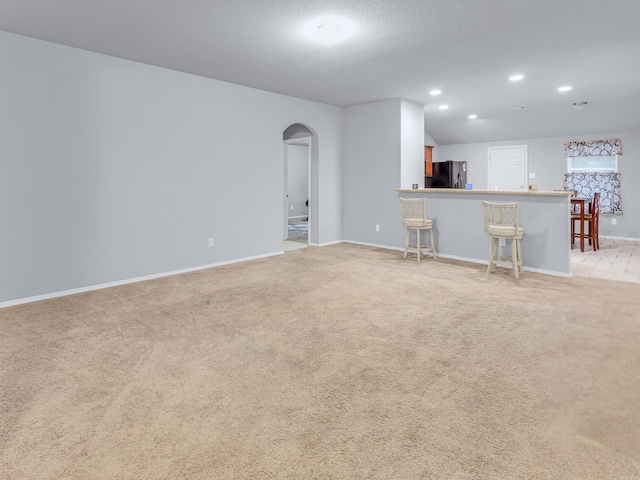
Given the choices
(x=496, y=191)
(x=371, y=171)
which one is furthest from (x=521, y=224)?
(x=371, y=171)

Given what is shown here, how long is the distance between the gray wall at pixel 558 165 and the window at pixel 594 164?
10 cm

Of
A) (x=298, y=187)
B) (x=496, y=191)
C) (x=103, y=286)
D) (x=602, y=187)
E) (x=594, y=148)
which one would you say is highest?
(x=594, y=148)

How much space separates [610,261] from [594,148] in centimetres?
333

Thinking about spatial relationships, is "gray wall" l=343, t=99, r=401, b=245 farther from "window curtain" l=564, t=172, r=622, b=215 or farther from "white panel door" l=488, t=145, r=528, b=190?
"window curtain" l=564, t=172, r=622, b=215

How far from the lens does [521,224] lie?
5.05m

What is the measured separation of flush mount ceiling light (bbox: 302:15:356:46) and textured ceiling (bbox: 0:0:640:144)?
0.08 m

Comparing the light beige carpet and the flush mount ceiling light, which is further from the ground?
the flush mount ceiling light

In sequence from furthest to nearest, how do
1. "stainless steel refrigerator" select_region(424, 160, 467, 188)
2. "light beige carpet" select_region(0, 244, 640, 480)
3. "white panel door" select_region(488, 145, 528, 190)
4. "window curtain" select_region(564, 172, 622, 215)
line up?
"white panel door" select_region(488, 145, 528, 190)
"stainless steel refrigerator" select_region(424, 160, 467, 188)
"window curtain" select_region(564, 172, 622, 215)
"light beige carpet" select_region(0, 244, 640, 480)

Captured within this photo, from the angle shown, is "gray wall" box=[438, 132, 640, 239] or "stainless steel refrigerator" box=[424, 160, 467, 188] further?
"stainless steel refrigerator" box=[424, 160, 467, 188]

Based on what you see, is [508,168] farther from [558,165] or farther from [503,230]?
[503,230]

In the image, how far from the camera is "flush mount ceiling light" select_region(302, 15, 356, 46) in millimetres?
3289

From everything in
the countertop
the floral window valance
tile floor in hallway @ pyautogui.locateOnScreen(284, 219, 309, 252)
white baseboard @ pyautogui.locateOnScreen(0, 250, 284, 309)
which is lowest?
white baseboard @ pyautogui.locateOnScreen(0, 250, 284, 309)

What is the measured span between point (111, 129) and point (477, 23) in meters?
3.79

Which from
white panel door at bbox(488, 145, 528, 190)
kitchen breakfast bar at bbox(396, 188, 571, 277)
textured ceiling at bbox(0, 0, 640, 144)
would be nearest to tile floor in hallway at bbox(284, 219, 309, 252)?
kitchen breakfast bar at bbox(396, 188, 571, 277)
